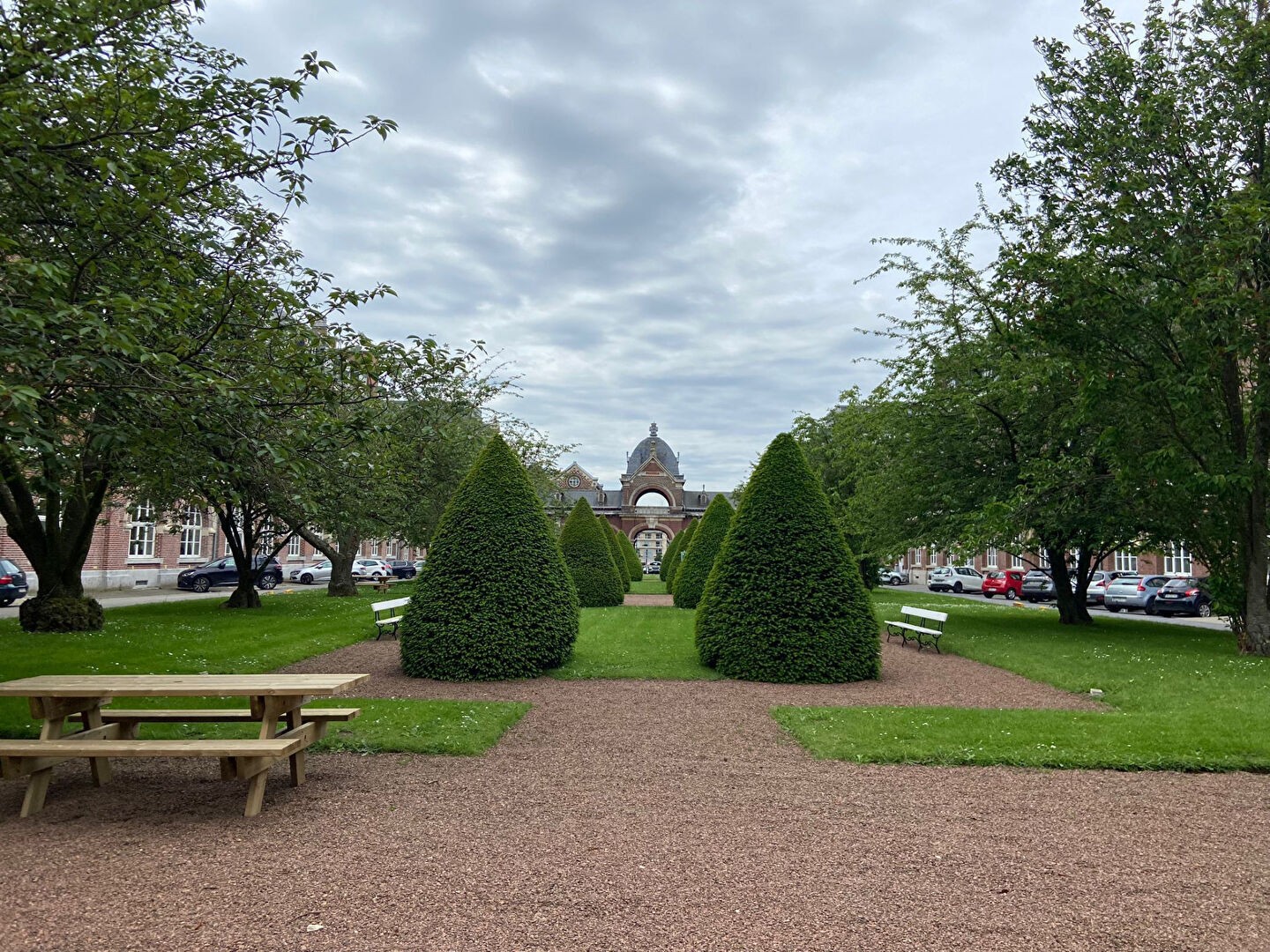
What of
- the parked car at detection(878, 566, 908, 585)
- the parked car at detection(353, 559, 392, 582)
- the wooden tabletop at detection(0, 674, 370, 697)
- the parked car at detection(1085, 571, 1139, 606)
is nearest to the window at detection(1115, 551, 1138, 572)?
the parked car at detection(1085, 571, 1139, 606)

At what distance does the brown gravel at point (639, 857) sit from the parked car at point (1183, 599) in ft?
80.2

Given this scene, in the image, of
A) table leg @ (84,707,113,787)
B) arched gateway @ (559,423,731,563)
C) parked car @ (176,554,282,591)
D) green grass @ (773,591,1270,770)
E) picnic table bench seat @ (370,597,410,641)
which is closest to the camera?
table leg @ (84,707,113,787)

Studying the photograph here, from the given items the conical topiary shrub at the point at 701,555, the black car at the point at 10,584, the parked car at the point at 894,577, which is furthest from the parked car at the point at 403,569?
the conical topiary shrub at the point at 701,555

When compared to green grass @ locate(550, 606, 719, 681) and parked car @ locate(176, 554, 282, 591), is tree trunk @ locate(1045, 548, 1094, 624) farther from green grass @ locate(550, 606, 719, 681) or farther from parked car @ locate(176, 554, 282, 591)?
parked car @ locate(176, 554, 282, 591)

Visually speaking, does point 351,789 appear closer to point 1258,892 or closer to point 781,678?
point 1258,892

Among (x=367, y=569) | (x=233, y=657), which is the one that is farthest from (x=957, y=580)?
(x=233, y=657)

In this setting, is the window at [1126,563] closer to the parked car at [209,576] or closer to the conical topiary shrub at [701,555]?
the conical topiary shrub at [701,555]

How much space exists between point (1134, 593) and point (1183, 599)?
1.73 metres

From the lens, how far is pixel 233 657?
42.0 feet

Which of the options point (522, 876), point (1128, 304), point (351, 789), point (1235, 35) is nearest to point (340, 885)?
point (522, 876)

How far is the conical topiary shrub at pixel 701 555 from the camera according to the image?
22531 mm

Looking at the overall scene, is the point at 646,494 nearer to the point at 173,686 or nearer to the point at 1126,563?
the point at 1126,563

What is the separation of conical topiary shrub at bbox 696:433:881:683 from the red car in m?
27.8

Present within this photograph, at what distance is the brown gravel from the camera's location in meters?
3.68
